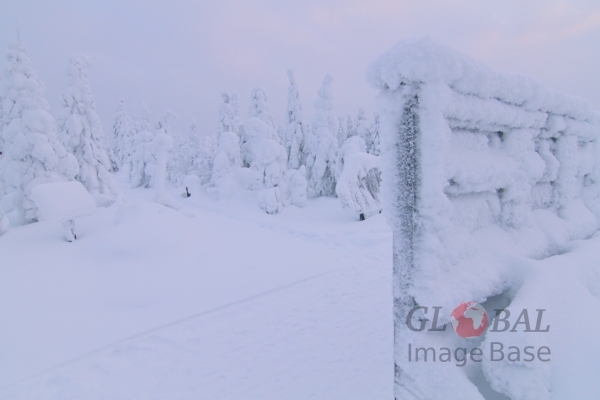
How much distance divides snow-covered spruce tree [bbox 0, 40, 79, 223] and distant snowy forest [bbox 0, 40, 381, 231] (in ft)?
0.11

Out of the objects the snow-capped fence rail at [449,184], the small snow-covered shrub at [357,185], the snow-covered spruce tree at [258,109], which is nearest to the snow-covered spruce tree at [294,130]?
the snow-covered spruce tree at [258,109]

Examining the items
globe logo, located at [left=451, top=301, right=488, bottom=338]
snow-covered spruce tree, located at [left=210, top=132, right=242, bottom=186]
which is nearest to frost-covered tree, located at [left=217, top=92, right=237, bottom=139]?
snow-covered spruce tree, located at [left=210, top=132, right=242, bottom=186]

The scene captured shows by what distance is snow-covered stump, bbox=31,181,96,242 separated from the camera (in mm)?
8469

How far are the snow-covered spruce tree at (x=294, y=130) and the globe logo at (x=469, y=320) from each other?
22.2 m

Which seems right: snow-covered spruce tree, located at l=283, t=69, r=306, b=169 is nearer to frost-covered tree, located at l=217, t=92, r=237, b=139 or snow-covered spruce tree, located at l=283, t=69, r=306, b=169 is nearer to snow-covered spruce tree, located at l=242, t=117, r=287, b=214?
snow-covered spruce tree, located at l=242, t=117, r=287, b=214

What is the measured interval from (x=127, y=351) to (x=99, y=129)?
16.9 meters

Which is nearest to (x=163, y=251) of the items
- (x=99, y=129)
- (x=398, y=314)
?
(x=398, y=314)

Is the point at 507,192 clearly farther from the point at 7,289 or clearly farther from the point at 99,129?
the point at 99,129

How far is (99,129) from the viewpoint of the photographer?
56.5ft

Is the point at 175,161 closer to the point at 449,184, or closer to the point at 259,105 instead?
the point at 259,105

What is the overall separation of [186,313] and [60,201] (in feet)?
19.9

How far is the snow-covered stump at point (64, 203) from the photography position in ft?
27.8

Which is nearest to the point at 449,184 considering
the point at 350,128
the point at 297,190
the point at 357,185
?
the point at 357,185

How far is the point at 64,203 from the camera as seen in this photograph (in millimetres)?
8719
